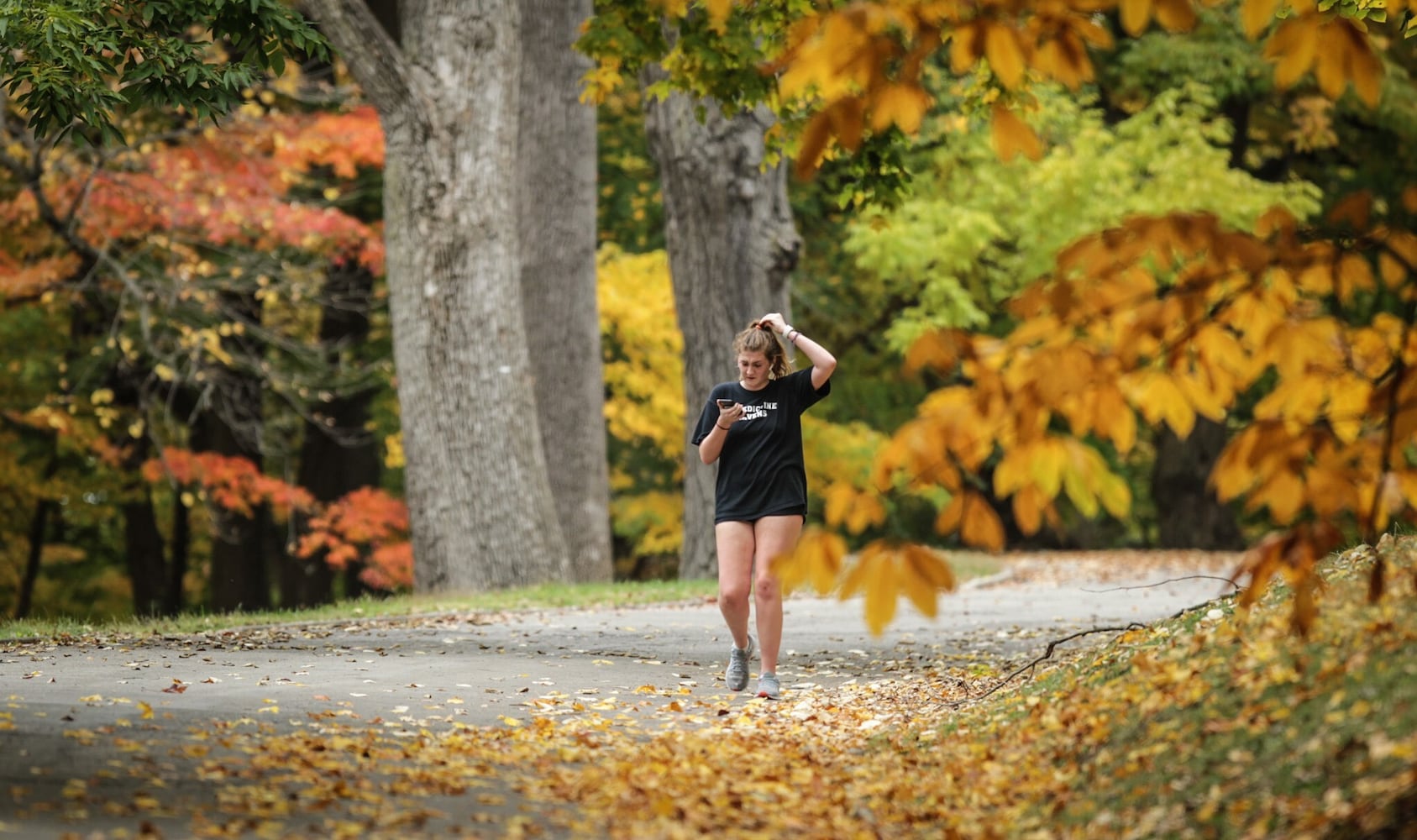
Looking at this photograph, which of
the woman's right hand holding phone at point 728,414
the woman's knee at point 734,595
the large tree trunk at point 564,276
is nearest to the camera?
the woman's right hand holding phone at point 728,414

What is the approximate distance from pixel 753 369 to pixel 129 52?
4.47 metres

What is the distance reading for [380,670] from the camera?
8289 millimetres

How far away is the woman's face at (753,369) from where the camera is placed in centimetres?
754

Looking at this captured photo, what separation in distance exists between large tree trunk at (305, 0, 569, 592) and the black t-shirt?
7.09 meters

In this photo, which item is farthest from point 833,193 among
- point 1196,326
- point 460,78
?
point 1196,326

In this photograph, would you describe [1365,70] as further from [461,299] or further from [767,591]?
[461,299]

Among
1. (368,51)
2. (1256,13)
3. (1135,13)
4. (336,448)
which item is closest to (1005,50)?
(1135,13)

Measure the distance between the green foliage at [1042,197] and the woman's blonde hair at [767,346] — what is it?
567 inches

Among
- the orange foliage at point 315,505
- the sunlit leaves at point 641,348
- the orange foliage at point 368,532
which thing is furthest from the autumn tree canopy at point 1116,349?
the orange foliage at point 368,532

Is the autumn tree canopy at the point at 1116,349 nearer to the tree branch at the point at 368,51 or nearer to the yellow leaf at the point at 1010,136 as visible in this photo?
the yellow leaf at the point at 1010,136

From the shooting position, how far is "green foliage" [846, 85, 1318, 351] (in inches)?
897

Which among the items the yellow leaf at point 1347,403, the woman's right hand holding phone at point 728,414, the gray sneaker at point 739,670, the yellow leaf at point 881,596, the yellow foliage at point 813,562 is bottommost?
the gray sneaker at point 739,670

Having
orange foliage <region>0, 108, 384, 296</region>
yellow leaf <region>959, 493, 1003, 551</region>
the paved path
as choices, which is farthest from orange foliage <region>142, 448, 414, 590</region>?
yellow leaf <region>959, 493, 1003, 551</region>

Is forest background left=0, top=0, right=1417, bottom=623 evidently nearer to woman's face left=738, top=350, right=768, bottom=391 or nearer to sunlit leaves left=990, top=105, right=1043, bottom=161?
sunlit leaves left=990, top=105, right=1043, bottom=161
